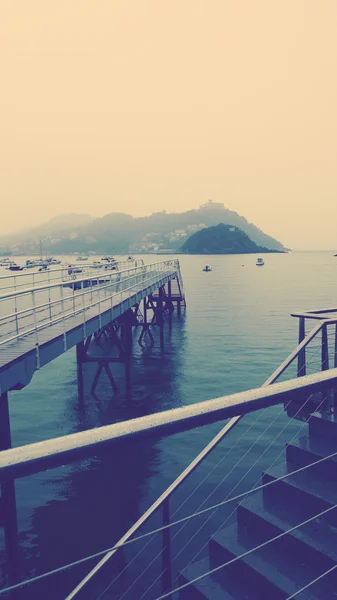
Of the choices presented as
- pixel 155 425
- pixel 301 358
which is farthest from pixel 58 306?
pixel 155 425

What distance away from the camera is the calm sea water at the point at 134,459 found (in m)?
8.86

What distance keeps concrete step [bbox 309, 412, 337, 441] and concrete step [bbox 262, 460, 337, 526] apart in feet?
1.71

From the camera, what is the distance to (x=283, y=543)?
3.76 meters

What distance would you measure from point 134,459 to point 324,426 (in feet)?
30.4

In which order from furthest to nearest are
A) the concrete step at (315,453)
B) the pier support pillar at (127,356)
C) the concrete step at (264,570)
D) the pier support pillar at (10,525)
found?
the pier support pillar at (127,356)
the pier support pillar at (10,525)
the concrete step at (315,453)
the concrete step at (264,570)

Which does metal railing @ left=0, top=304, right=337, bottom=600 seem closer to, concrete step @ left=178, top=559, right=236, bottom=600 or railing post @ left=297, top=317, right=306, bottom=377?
concrete step @ left=178, top=559, right=236, bottom=600

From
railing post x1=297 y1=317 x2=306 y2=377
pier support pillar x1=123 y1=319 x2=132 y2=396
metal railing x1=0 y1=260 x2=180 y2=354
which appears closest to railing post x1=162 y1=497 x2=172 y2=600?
railing post x1=297 y1=317 x2=306 y2=377

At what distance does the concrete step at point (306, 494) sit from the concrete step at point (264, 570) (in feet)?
1.39

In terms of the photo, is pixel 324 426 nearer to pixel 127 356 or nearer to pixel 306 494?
pixel 306 494

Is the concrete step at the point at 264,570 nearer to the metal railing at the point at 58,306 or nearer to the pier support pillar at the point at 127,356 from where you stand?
the metal railing at the point at 58,306

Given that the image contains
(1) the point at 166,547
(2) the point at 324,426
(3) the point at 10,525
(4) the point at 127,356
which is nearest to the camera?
(2) the point at 324,426

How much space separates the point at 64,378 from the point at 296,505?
20.4m

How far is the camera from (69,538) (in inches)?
365

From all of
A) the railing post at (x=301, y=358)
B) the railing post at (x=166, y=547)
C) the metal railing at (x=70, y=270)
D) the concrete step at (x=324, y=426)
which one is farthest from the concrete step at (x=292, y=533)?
the metal railing at (x=70, y=270)
